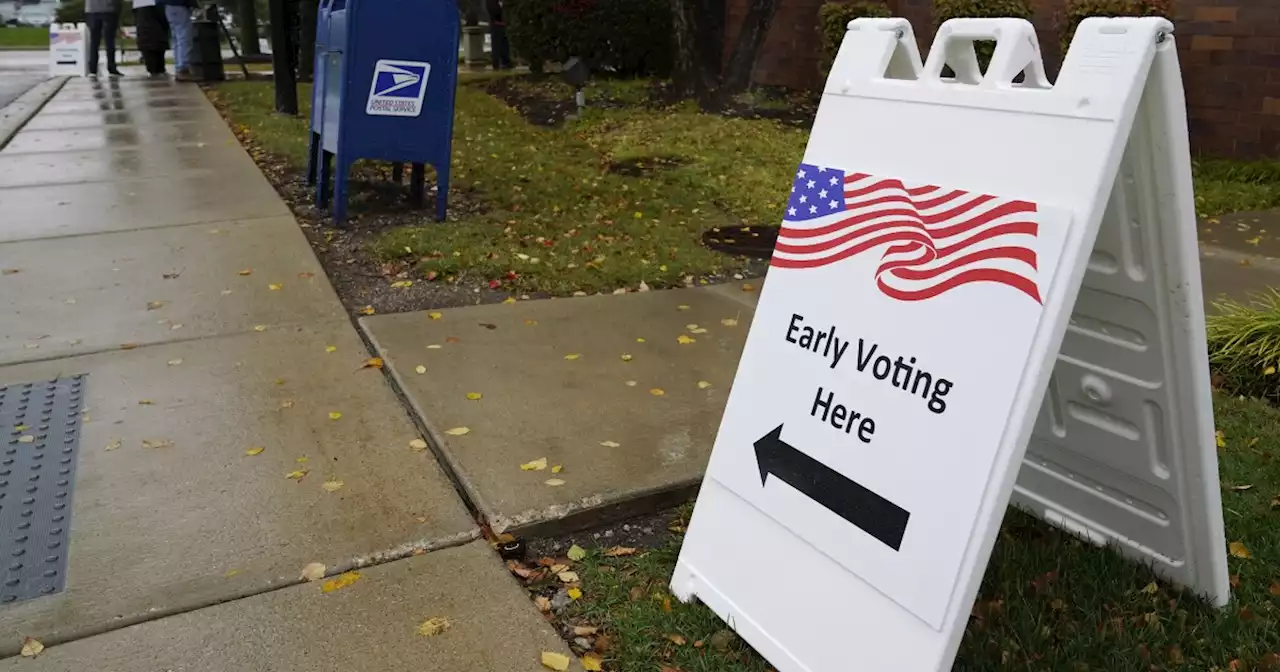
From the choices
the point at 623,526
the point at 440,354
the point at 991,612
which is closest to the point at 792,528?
the point at 991,612

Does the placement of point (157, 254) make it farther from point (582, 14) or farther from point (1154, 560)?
point (582, 14)

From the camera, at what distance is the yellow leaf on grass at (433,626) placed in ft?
8.10

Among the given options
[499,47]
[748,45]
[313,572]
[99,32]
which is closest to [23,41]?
[99,32]

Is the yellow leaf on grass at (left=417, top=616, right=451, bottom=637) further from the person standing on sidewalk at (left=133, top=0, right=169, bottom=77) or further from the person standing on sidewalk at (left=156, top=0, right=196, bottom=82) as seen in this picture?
the person standing on sidewalk at (left=133, top=0, right=169, bottom=77)

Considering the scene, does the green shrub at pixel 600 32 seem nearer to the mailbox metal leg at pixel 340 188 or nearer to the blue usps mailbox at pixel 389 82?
the blue usps mailbox at pixel 389 82

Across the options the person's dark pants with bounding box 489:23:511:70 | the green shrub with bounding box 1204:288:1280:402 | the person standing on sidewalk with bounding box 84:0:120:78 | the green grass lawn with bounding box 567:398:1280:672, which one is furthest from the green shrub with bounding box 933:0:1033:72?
the person standing on sidewalk with bounding box 84:0:120:78

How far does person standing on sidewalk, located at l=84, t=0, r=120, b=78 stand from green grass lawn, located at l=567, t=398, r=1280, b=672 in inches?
667

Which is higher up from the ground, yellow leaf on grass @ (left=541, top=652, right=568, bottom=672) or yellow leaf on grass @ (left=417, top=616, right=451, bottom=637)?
yellow leaf on grass @ (left=541, top=652, right=568, bottom=672)

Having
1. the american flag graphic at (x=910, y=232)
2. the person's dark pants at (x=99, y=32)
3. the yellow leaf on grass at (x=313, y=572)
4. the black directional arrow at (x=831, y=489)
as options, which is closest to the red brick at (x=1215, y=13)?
the american flag graphic at (x=910, y=232)

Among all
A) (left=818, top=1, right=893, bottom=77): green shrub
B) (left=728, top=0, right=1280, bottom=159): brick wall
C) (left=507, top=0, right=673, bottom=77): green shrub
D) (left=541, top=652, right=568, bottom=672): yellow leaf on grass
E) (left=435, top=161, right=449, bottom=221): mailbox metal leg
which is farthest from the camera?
(left=507, top=0, right=673, bottom=77): green shrub

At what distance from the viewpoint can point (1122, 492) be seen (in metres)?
2.57

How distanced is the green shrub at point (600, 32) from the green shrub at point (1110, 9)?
235 inches

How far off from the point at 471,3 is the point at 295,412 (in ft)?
74.3

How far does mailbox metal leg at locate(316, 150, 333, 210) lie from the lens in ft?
22.2
